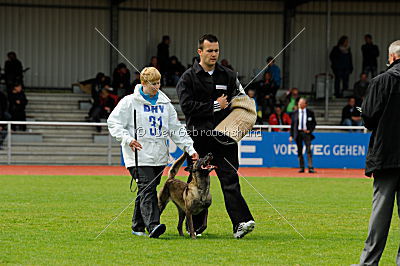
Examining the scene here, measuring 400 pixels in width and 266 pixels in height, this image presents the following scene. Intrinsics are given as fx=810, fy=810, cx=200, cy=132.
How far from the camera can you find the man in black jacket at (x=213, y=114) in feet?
29.7

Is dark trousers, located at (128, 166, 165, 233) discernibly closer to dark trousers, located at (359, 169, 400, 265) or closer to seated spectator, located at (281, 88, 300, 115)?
dark trousers, located at (359, 169, 400, 265)

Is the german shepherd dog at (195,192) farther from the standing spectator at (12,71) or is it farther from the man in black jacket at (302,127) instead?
the standing spectator at (12,71)

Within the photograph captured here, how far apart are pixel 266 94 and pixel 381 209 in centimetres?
2017

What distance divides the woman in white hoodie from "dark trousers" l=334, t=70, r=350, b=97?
21475mm

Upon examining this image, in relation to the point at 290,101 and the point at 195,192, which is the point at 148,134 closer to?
the point at 195,192

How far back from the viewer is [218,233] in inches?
384

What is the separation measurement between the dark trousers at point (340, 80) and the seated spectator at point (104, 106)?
875cm

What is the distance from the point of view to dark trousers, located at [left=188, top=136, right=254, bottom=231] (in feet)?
30.1

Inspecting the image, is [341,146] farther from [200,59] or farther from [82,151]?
[200,59]

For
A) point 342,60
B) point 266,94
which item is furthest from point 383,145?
point 342,60

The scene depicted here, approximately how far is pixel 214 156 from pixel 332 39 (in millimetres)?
23808

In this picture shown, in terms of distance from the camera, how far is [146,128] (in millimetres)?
9164

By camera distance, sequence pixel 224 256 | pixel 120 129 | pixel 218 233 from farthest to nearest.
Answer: pixel 218 233 → pixel 120 129 → pixel 224 256

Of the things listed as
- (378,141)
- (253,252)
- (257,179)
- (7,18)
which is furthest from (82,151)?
(378,141)
